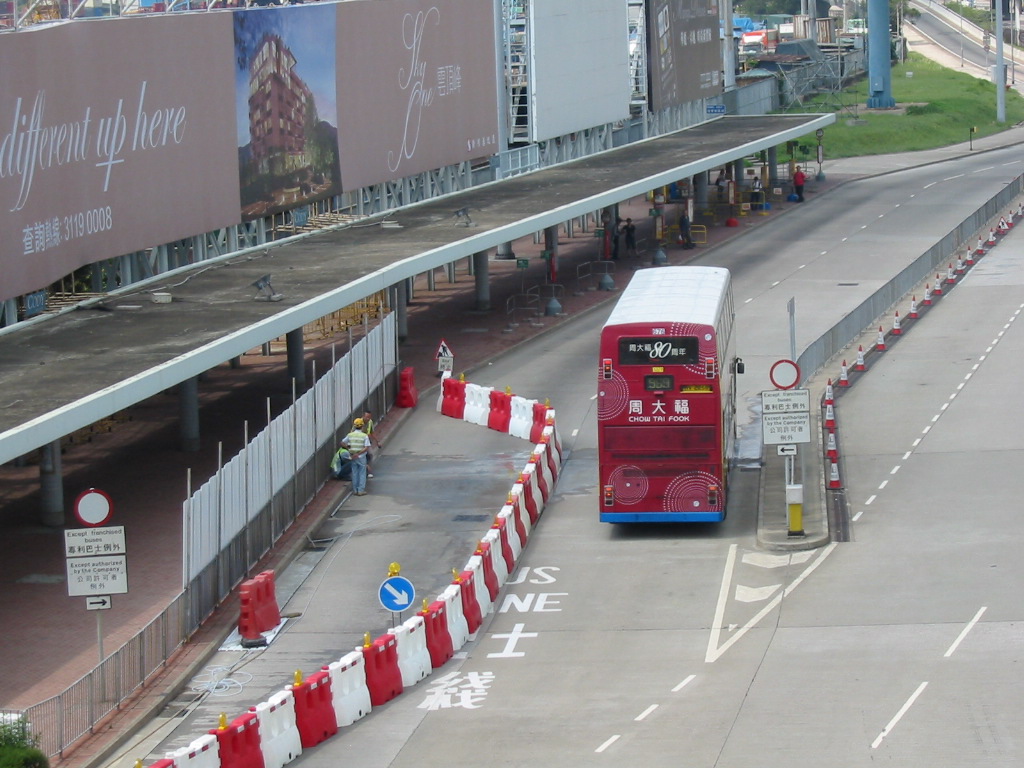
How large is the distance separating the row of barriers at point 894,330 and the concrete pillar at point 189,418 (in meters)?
13.0

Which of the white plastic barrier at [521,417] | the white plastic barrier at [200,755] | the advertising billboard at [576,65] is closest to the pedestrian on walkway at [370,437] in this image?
the white plastic barrier at [521,417]

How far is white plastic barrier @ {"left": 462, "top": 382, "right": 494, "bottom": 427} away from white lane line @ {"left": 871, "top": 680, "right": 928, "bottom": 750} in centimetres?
1905

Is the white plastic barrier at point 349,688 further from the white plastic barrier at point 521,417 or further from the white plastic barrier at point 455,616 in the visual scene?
the white plastic barrier at point 521,417

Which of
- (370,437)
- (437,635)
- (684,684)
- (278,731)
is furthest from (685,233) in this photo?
(278,731)

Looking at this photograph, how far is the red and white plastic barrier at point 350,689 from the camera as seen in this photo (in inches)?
807

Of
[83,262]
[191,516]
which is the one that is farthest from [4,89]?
[191,516]

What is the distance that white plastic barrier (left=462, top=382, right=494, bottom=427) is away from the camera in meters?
38.7

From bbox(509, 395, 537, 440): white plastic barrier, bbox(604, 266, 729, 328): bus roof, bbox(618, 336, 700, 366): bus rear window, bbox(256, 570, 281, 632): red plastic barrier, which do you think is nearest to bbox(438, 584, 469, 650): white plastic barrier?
bbox(256, 570, 281, 632): red plastic barrier

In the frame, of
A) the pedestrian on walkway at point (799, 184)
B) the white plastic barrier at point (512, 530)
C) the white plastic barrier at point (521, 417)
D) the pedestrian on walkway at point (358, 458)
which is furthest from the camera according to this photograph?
the pedestrian on walkway at point (799, 184)

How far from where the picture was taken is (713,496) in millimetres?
28484

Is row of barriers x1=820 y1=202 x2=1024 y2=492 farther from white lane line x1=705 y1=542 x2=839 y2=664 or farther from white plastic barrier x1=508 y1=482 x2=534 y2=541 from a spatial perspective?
white plastic barrier x1=508 y1=482 x2=534 y2=541

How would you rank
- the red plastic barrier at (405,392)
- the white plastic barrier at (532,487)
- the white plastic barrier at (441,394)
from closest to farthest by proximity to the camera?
the white plastic barrier at (532,487) < the white plastic barrier at (441,394) < the red plastic barrier at (405,392)

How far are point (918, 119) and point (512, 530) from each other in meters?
88.1

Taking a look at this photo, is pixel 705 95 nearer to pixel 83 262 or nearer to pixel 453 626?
pixel 83 262
